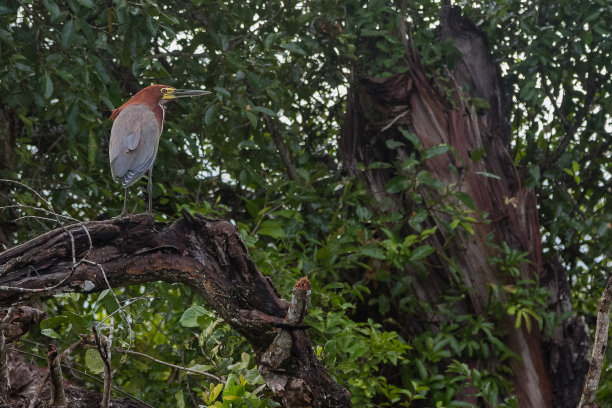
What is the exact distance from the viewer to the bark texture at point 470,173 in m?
4.28

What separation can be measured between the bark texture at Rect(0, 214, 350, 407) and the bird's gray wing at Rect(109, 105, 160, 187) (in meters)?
0.21

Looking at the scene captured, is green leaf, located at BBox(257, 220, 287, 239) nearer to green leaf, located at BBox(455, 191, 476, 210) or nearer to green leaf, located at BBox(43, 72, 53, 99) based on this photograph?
green leaf, located at BBox(455, 191, 476, 210)

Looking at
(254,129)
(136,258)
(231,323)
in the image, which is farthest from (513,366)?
(136,258)

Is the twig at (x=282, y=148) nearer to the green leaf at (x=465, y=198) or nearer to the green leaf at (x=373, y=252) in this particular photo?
the green leaf at (x=373, y=252)

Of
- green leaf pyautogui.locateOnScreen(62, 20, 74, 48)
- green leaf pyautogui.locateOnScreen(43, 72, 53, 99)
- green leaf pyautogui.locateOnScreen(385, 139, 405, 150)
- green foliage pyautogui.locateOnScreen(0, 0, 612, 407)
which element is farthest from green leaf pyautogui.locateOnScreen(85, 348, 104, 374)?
green leaf pyautogui.locateOnScreen(385, 139, 405, 150)

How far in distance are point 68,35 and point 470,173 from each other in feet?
7.57

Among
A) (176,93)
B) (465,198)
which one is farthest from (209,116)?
(465,198)

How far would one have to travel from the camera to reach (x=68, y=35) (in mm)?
3047

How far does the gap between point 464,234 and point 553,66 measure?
103cm

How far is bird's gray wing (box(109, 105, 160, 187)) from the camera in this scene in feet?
8.14

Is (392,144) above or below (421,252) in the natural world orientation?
above

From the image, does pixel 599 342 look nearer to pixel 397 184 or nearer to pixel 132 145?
pixel 132 145

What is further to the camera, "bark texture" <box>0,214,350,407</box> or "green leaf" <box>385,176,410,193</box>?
"green leaf" <box>385,176,410,193</box>

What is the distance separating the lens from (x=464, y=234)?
434cm
